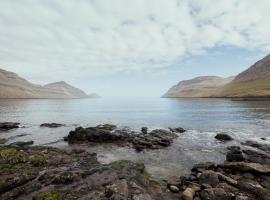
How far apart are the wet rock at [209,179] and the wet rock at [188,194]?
88.3 inches

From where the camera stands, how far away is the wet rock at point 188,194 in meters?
16.3

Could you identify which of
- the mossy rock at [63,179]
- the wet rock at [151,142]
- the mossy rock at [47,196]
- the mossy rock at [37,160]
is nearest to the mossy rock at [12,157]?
the mossy rock at [37,160]

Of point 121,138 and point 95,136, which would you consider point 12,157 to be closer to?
point 95,136

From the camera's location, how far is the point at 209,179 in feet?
62.4

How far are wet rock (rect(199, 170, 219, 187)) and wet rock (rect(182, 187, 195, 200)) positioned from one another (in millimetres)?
2242

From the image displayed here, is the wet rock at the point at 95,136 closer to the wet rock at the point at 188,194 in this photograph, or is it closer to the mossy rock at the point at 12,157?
the mossy rock at the point at 12,157

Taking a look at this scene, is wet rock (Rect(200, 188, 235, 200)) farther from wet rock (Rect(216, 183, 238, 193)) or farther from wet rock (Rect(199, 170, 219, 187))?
wet rock (Rect(199, 170, 219, 187))

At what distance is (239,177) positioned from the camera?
20.4 meters

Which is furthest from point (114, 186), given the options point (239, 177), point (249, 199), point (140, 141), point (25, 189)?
point (140, 141)

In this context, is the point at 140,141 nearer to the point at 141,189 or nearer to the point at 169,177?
the point at 169,177

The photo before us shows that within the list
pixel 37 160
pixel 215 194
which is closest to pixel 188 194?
pixel 215 194

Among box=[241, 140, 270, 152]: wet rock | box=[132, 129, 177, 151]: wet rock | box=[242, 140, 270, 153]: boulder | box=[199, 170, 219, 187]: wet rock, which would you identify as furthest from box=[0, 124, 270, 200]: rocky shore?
box=[132, 129, 177, 151]: wet rock

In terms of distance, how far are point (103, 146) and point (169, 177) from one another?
56.7ft

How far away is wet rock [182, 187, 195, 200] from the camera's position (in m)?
16.3
